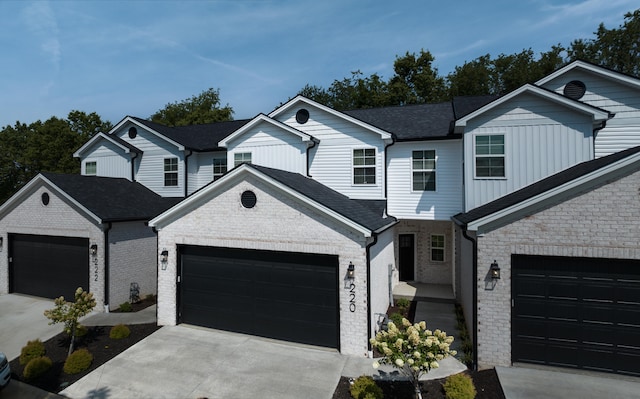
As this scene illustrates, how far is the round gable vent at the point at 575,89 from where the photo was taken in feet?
41.5

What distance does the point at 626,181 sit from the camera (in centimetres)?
777

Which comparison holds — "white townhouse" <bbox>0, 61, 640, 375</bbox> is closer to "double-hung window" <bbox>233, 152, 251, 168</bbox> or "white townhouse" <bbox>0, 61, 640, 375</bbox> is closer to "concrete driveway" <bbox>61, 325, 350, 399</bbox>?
"double-hung window" <bbox>233, 152, 251, 168</bbox>

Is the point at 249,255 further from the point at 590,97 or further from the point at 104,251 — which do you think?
the point at 590,97

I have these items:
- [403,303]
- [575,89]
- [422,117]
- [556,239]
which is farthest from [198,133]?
[556,239]

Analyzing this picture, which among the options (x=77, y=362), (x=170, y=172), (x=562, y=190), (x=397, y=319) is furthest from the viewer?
(x=170, y=172)

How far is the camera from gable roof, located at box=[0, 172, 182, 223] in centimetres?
1391

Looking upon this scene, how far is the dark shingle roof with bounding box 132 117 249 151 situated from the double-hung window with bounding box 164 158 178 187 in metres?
1.30

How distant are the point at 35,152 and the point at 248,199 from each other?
133 feet

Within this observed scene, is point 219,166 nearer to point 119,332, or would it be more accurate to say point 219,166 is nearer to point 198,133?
point 198,133

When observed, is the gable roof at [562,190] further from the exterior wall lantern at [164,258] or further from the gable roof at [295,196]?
the exterior wall lantern at [164,258]

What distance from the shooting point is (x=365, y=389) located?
7.31m

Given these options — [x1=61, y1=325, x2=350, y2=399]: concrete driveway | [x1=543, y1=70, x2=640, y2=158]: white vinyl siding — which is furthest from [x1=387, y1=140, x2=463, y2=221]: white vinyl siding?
[x1=61, y1=325, x2=350, y2=399]: concrete driveway

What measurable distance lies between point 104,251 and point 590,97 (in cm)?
A: 1933

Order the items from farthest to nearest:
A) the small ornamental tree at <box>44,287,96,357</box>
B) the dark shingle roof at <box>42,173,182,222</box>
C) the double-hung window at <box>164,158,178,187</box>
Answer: the double-hung window at <box>164,158,178,187</box> → the dark shingle roof at <box>42,173,182,222</box> → the small ornamental tree at <box>44,287,96,357</box>
